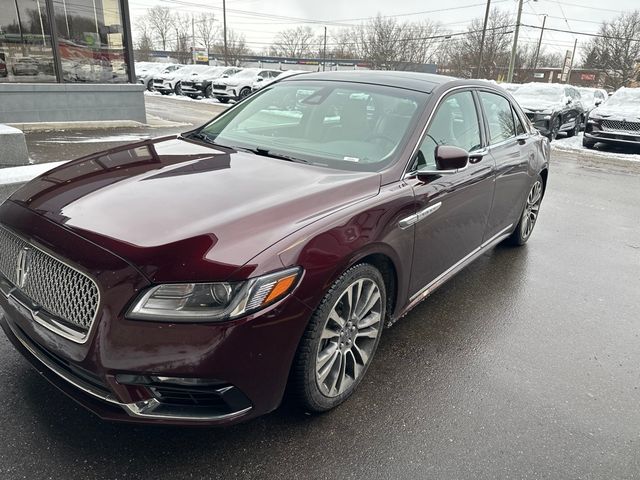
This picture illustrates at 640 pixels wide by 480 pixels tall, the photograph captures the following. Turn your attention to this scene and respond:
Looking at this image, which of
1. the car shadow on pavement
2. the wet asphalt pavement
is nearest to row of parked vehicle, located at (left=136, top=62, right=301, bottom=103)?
the wet asphalt pavement

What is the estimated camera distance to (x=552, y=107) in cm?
1442

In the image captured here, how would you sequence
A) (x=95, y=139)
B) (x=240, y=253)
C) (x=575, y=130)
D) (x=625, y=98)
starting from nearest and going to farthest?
(x=240, y=253) < (x=95, y=139) < (x=625, y=98) < (x=575, y=130)

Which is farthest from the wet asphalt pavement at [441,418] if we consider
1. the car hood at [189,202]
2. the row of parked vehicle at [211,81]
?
the row of parked vehicle at [211,81]

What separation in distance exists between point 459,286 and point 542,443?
195 cm

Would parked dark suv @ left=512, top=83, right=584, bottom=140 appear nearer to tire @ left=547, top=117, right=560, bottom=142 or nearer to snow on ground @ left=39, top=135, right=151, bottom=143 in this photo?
tire @ left=547, top=117, right=560, bottom=142

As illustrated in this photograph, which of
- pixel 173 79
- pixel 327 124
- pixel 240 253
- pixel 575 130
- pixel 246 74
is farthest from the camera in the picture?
pixel 173 79

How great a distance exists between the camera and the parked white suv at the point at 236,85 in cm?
2423

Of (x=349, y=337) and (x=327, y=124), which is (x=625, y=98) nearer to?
(x=327, y=124)

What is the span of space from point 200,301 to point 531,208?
4.39m


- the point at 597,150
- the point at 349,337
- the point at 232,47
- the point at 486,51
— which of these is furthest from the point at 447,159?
the point at 232,47

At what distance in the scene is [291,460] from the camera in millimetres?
2223

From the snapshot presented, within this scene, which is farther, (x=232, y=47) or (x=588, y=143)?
(x=232, y=47)

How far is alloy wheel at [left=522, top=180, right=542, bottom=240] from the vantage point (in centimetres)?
510

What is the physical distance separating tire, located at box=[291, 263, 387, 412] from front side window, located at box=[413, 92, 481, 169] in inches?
35.2
